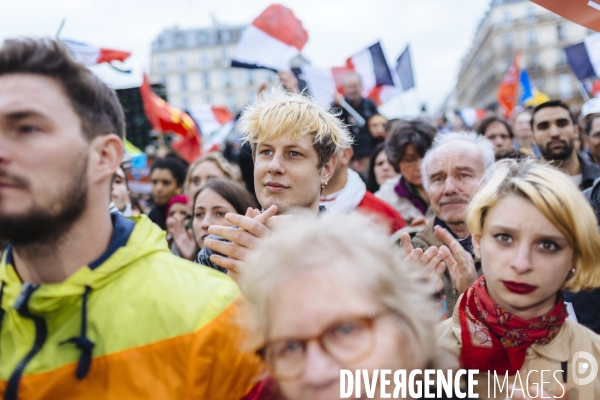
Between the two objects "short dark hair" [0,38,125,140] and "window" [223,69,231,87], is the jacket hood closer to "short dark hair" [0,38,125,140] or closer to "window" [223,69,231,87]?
"short dark hair" [0,38,125,140]

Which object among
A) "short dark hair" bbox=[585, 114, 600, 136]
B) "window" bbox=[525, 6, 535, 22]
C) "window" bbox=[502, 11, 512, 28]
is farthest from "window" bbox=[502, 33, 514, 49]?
"short dark hair" bbox=[585, 114, 600, 136]

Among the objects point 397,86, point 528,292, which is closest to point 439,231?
point 528,292

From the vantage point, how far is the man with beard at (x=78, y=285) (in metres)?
1.37

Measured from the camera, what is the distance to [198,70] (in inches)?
3014

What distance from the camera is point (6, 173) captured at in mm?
1343

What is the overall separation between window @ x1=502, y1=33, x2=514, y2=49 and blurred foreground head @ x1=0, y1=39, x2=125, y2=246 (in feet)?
252

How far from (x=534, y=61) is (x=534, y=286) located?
75.0m

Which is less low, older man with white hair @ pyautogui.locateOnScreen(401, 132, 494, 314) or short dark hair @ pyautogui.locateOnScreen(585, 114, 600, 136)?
short dark hair @ pyautogui.locateOnScreen(585, 114, 600, 136)

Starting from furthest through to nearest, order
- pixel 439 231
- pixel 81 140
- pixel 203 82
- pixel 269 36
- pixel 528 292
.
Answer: pixel 203 82, pixel 269 36, pixel 439 231, pixel 528 292, pixel 81 140

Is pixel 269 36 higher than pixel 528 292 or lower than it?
higher

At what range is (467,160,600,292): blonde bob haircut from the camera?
6.11 ft

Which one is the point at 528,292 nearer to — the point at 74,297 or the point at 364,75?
the point at 74,297

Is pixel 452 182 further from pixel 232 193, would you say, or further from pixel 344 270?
pixel 344 270

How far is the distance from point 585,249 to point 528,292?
248 mm
